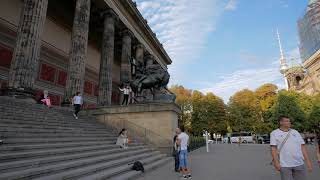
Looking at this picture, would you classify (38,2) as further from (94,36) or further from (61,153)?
(94,36)

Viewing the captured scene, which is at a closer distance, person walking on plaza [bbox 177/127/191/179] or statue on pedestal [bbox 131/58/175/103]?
person walking on plaza [bbox 177/127/191/179]

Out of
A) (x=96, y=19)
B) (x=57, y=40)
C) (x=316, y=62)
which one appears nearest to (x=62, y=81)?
(x=57, y=40)

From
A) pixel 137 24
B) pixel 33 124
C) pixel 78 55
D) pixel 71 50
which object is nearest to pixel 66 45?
pixel 137 24

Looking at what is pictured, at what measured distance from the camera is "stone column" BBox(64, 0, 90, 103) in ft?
58.5

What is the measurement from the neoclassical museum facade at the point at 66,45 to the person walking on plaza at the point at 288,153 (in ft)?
40.0

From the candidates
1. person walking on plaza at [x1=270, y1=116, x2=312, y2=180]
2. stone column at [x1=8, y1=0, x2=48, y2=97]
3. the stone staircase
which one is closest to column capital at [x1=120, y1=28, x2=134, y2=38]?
stone column at [x1=8, y1=0, x2=48, y2=97]

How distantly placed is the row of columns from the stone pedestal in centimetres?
294

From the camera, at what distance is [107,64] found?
22797 millimetres

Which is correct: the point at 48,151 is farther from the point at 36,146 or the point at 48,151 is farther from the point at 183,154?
the point at 183,154

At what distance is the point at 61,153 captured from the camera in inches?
329

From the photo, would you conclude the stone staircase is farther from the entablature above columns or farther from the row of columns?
the entablature above columns

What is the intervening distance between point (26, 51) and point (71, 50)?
16.0ft

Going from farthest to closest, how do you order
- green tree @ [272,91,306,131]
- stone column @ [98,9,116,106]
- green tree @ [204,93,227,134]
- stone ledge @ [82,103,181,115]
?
green tree @ [204,93,227,134] < green tree @ [272,91,306,131] < stone column @ [98,9,116,106] < stone ledge @ [82,103,181,115]

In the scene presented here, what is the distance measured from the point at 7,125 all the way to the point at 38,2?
8532 mm
